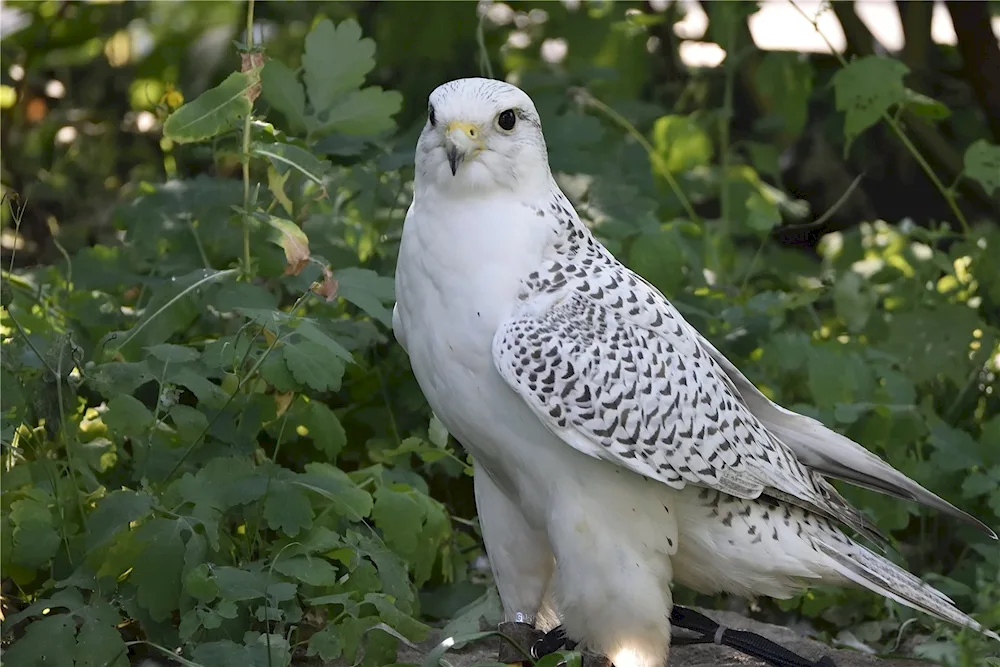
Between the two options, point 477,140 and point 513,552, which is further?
point 513,552

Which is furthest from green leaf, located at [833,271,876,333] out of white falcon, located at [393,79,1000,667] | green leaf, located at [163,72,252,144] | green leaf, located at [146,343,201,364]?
green leaf, located at [146,343,201,364]

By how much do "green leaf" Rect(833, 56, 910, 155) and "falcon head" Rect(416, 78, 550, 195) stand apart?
→ 187 centimetres

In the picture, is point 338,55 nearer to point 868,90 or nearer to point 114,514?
point 114,514

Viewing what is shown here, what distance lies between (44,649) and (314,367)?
0.84 m

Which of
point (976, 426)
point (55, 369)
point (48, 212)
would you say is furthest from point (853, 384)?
point (48, 212)

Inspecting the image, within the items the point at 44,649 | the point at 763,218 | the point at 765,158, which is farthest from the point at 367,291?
the point at 765,158

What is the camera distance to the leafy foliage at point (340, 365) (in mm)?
2934

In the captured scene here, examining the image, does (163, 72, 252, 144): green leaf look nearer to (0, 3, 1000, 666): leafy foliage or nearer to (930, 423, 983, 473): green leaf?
(0, 3, 1000, 666): leafy foliage

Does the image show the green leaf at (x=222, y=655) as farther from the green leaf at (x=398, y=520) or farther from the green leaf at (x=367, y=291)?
the green leaf at (x=367, y=291)

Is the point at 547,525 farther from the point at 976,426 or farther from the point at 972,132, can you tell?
the point at 972,132

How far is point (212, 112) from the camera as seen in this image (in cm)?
320

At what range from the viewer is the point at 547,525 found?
279 centimetres

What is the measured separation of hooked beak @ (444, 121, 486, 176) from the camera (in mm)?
2668

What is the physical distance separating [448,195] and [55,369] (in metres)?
1.02
